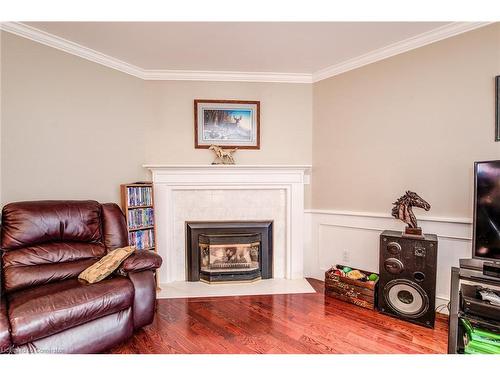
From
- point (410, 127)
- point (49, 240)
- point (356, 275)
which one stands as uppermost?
point (410, 127)

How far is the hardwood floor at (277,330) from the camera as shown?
1759mm

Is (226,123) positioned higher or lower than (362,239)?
higher

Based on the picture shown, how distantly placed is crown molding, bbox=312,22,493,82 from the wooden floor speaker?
1.81m

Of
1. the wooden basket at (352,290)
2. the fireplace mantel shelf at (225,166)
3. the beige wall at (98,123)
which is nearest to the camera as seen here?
the beige wall at (98,123)

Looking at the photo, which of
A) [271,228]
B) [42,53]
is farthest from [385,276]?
[42,53]

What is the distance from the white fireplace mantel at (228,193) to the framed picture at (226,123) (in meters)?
0.37

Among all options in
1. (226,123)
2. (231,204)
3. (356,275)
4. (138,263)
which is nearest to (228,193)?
(231,204)

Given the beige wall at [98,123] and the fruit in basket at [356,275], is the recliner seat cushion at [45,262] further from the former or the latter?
the fruit in basket at [356,275]

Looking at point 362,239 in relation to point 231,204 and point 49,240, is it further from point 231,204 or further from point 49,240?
point 49,240

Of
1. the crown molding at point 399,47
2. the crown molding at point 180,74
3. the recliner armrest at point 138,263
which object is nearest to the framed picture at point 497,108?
the crown molding at point 399,47

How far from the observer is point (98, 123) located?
8.60ft

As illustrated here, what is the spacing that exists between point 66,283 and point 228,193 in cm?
176

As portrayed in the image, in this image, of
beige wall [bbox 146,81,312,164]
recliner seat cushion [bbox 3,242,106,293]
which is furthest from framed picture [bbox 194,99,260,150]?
recliner seat cushion [bbox 3,242,106,293]

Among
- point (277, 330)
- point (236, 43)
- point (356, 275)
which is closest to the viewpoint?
point (277, 330)
